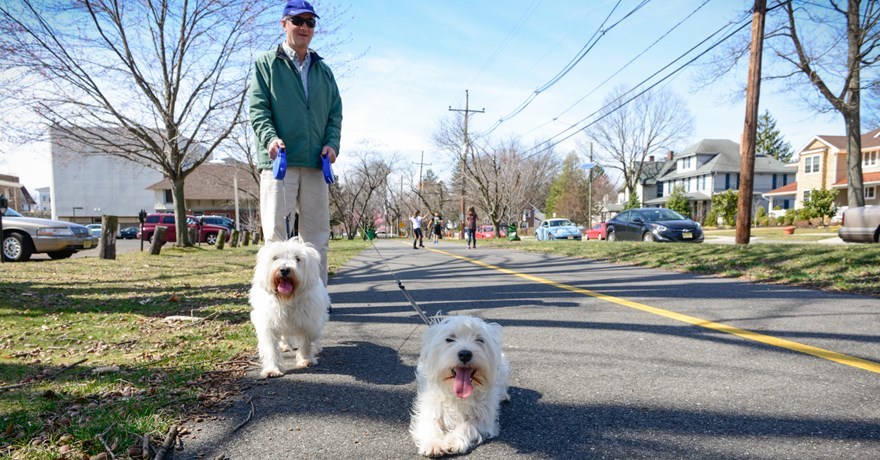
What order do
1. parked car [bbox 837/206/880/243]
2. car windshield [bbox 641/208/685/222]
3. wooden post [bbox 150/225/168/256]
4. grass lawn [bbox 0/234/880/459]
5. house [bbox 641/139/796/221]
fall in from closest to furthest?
1. grass lawn [bbox 0/234/880/459]
2. parked car [bbox 837/206/880/243]
3. wooden post [bbox 150/225/168/256]
4. car windshield [bbox 641/208/685/222]
5. house [bbox 641/139/796/221]

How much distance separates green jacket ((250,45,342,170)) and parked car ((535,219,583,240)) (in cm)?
3055

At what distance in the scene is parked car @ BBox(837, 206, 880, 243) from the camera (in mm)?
12555

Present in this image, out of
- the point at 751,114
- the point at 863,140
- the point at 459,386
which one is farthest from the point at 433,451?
the point at 863,140

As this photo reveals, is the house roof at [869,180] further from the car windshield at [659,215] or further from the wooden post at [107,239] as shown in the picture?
the wooden post at [107,239]

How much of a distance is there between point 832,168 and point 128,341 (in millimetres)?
55361

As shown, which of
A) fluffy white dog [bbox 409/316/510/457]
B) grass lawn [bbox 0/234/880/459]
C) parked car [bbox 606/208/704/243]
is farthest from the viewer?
parked car [bbox 606/208/704/243]

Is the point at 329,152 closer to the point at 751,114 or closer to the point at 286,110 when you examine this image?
the point at 286,110

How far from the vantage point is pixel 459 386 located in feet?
7.68

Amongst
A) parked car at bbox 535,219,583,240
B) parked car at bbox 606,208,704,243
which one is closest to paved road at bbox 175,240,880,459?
parked car at bbox 606,208,704,243

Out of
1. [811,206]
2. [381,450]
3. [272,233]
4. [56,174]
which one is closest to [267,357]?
[272,233]

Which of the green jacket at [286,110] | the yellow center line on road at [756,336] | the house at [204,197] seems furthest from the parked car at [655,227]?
the house at [204,197]

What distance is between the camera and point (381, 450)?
2.25m

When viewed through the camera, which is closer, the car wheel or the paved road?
the paved road

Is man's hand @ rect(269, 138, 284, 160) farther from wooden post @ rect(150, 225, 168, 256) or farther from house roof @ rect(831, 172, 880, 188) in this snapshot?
house roof @ rect(831, 172, 880, 188)
